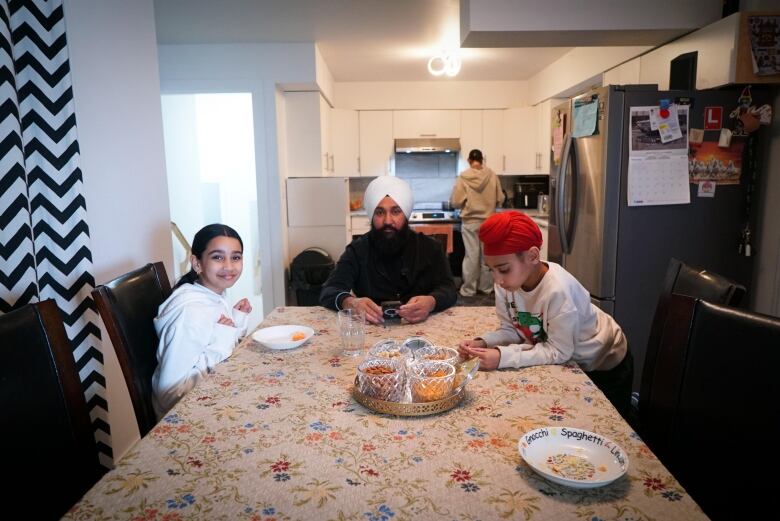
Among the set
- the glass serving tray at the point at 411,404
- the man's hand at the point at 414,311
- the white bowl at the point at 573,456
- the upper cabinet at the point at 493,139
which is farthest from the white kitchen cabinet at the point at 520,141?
the white bowl at the point at 573,456

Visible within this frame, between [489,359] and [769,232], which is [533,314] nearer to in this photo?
[489,359]

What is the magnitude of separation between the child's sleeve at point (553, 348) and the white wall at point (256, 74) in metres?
3.38

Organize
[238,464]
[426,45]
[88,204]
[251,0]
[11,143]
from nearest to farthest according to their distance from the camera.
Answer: [238,464]
[11,143]
[88,204]
[251,0]
[426,45]

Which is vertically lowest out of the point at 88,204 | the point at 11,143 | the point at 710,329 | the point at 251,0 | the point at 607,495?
the point at 607,495

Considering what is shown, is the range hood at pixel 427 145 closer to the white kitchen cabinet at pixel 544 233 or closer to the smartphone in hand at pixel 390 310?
the white kitchen cabinet at pixel 544 233

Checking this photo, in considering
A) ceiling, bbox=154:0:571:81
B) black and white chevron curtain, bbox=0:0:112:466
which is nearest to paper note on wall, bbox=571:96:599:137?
ceiling, bbox=154:0:571:81

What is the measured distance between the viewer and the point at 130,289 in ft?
4.81

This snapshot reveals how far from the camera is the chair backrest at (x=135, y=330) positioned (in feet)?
4.35

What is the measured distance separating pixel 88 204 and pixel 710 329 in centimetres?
202

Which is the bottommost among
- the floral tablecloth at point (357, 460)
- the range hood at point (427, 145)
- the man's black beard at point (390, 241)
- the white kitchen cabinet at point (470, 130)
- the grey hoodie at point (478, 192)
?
the floral tablecloth at point (357, 460)

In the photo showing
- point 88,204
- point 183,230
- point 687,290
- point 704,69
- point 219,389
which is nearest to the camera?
point 219,389

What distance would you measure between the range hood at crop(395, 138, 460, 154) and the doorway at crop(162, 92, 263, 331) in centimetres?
169

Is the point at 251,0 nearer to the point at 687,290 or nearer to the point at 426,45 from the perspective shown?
the point at 426,45

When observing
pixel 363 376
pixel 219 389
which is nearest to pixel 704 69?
pixel 363 376
